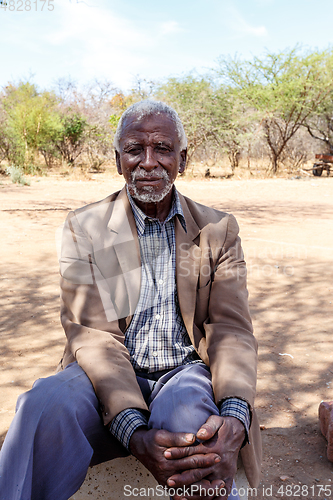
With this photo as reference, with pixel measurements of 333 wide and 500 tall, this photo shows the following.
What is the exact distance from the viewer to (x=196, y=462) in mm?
1324

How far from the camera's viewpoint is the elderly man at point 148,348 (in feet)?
4.36

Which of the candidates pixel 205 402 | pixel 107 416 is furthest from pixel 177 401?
pixel 107 416

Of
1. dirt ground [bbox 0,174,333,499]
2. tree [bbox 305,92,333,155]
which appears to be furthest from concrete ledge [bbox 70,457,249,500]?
tree [bbox 305,92,333,155]

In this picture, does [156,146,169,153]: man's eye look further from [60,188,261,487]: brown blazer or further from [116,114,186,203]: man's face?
[60,188,261,487]: brown blazer

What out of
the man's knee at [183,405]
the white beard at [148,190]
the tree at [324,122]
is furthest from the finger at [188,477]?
the tree at [324,122]

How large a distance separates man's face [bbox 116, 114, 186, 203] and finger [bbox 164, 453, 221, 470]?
3.28 feet

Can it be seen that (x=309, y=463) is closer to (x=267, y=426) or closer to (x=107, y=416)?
(x=267, y=426)

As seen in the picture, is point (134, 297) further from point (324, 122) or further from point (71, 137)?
point (324, 122)

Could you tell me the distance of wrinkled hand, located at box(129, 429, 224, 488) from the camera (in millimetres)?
1325

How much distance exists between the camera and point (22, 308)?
12.9 feet

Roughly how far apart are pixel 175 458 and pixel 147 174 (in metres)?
1.08

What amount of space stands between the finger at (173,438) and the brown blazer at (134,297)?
0.18m

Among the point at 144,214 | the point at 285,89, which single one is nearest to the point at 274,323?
the point at 144,214

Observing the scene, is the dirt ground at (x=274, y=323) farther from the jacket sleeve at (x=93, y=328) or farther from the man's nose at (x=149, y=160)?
the man's nose at (x=149, y=160)
